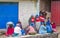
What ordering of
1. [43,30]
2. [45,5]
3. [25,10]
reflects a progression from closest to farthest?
[43,30] < [25,10] < [45,5]

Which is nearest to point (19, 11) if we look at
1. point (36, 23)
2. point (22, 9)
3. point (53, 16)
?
point (22, 9)

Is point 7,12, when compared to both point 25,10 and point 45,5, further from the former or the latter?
point 45,5

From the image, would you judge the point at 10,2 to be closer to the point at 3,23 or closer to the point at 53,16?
the point at 3,23

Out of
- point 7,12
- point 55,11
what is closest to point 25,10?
point 7,12

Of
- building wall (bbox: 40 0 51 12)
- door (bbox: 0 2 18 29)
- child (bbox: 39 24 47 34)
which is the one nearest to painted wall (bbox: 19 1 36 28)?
door (bbox: 0 2 18 29)

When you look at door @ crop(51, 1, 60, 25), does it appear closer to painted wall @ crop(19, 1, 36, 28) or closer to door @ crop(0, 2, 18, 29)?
painted wall @ crop(19, 1, 36, 28)

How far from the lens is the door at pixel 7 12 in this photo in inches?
609

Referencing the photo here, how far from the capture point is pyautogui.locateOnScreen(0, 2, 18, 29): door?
609 inches

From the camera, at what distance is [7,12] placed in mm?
15633

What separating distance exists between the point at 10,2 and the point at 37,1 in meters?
2.16

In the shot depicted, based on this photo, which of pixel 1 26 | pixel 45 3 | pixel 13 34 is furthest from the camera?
pixel 45 3

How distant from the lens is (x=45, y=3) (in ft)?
57.6

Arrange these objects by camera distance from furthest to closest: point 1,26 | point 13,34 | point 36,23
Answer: point 1,26 < point 36,23 < point 13,34

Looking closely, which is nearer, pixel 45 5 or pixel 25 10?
pixel 25 10
